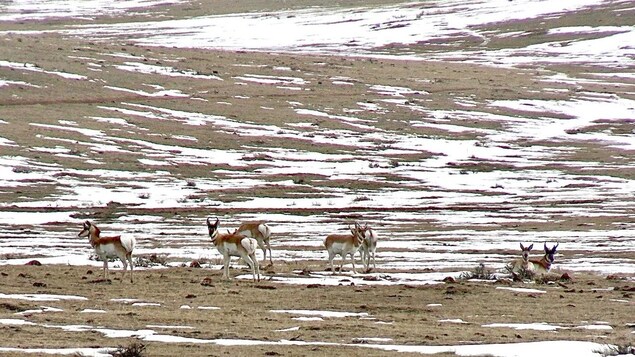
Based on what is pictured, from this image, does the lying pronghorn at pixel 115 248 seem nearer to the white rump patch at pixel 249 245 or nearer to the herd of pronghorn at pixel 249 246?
the herd of pronghorn at pixel 249 246

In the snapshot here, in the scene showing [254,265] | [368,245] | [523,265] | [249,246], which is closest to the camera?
[249,246]

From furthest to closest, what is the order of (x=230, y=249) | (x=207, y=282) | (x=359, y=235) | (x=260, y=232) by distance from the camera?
(x=260, y=232) → (x=359, y=235) → (x=230, y=249) → (x=207, y=282)

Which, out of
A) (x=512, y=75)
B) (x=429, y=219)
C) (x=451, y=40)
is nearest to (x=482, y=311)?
(x=429, y=219)

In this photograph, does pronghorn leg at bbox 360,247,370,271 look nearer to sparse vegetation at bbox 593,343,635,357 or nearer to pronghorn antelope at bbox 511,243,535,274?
pronghorn antelope at bbox 511,243,535,274

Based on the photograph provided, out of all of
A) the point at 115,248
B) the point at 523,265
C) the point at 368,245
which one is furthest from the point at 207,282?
the point at 523,265

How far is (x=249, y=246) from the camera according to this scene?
2316 cm

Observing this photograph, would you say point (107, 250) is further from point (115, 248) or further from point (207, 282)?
point (207, 282)

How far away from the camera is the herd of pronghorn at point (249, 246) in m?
22.8

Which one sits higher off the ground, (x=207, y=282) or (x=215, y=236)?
(x=215, y=236)

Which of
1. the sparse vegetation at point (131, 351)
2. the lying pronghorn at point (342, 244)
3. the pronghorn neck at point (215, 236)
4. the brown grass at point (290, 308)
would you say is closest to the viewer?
the sparse vegetation at point (131, 351)

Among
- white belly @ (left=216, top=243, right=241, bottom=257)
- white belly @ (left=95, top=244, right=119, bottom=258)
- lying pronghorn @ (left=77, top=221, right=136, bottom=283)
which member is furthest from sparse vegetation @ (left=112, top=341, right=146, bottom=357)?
white belly @ (left=216, top=243, right=241, bottom=257)

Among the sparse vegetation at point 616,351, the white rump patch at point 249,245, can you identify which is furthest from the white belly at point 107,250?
the sparse vegetation at point 616,351

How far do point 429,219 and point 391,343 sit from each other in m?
24.6

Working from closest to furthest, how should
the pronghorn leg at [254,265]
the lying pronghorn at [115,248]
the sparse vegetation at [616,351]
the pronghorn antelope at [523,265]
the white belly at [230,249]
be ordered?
the sparse vegetation at [616,351] < the lying pronghorn at [115,248] < the pronghorn leg at [254,265] < the white belly at [230,249] < the pronghorn antelope at [523,265]
